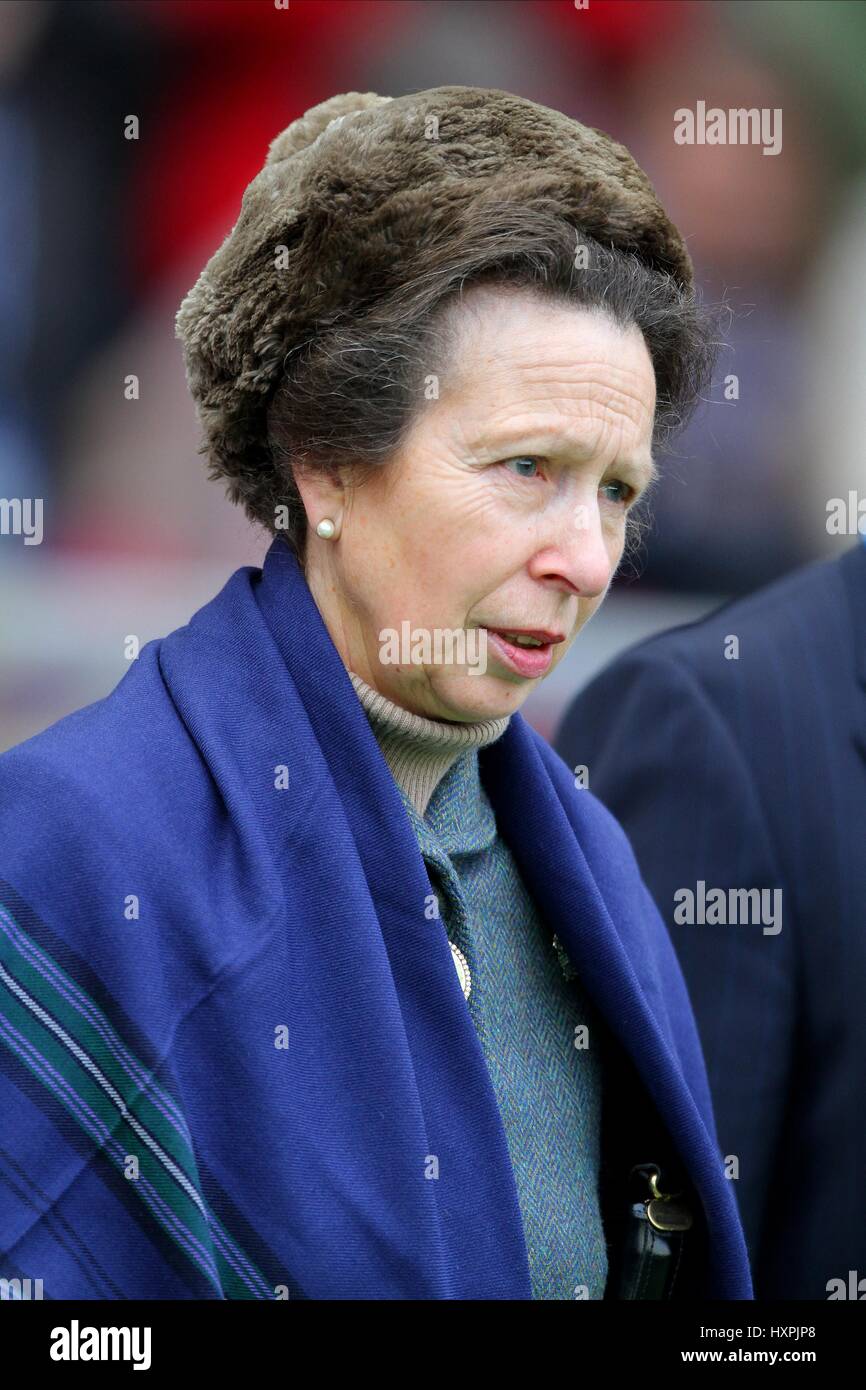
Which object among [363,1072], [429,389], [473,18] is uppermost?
[473,18]

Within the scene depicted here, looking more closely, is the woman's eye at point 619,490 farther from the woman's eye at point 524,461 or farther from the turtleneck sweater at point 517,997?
the turtleneck sweater at point 517,997

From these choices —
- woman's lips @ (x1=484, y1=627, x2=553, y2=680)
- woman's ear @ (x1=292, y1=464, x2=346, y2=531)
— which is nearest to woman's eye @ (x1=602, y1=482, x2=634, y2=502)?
woman's lips @ (x1=484, y1=627, x2=553, y2=680)

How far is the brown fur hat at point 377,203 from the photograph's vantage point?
1.64m

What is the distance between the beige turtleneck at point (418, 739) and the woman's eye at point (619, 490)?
0.90 ft

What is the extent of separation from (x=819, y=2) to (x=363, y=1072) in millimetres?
2836

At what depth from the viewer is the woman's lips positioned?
170 cm

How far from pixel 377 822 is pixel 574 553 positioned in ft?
1.15

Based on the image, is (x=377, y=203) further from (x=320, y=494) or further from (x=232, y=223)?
(x=232, y=223)

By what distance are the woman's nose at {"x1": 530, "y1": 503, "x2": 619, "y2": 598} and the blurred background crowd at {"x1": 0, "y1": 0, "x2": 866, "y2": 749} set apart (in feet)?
4.70

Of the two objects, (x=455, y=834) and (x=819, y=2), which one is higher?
(x=819, y=2)

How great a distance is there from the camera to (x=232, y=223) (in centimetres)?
321
